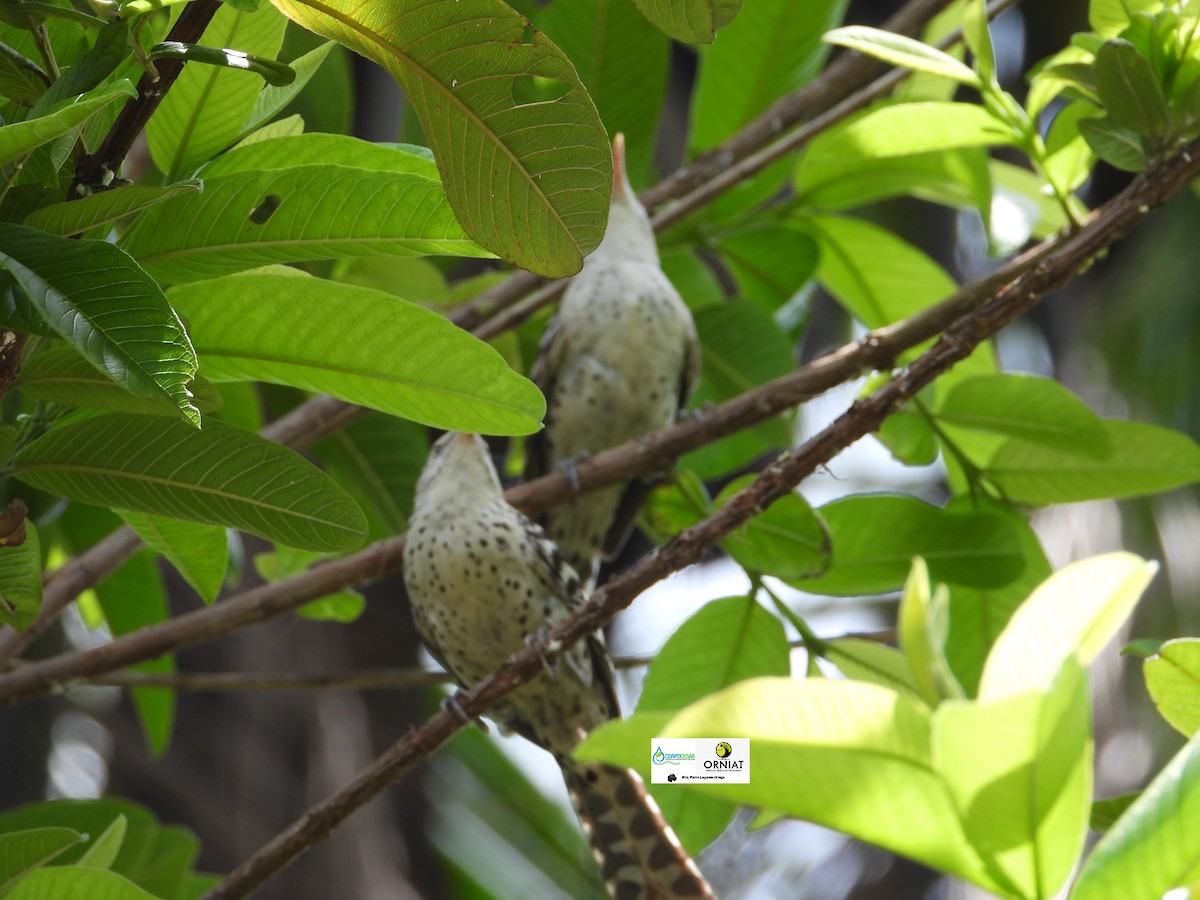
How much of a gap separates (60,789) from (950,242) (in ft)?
16.5

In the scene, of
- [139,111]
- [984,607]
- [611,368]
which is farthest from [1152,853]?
[611,368]

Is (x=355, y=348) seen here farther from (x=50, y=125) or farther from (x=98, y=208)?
(x=50, y=125)

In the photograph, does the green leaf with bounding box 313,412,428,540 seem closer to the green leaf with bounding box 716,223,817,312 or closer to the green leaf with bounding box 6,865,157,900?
the green leaf with bounding box 716,223,817,312

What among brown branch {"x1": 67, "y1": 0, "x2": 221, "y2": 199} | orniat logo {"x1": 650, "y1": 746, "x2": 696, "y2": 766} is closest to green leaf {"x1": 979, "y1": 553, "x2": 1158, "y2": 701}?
orniat logo {"x1": 650, "y1": 746, "x2": 696, "y2": 766}

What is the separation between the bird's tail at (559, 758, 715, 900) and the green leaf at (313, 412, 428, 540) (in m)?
0.66

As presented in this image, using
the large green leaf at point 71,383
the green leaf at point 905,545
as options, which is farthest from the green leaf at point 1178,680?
the large green leaf at point 71,383

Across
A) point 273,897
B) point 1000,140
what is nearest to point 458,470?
point 1000,140

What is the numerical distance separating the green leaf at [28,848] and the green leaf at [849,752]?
74 cm

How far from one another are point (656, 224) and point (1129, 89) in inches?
41.9

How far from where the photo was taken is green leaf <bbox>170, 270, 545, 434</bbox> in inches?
46.6

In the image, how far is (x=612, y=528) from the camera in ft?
11.0

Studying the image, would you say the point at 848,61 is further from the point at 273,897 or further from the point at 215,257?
the point at 273,897

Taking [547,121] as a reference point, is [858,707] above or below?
below

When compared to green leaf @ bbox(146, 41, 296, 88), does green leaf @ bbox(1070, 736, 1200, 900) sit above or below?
below
